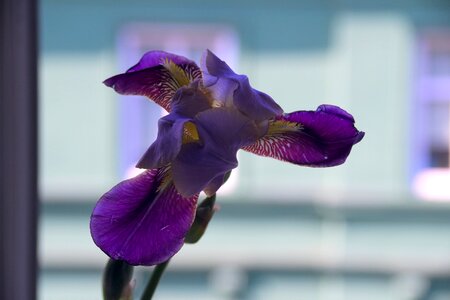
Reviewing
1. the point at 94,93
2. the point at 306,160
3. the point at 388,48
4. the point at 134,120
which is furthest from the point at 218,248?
the point at 306,160

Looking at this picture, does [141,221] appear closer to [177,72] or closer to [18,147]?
[177,72]

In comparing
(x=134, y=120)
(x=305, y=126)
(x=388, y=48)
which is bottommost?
(x=305, y=126)

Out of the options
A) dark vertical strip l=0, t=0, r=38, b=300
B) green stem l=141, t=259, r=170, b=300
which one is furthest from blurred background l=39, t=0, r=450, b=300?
green stem l=141, t=259, r=170, b=300

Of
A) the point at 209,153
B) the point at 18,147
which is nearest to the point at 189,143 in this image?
the point at 209,153

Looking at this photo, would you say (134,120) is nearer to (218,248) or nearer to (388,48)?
(218,248)

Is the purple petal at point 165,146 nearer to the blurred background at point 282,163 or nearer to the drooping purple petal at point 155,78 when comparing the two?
the drooping purple petal at point 155,78

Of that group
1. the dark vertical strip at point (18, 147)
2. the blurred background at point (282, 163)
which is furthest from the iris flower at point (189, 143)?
the blurred background at point (282, 163)
